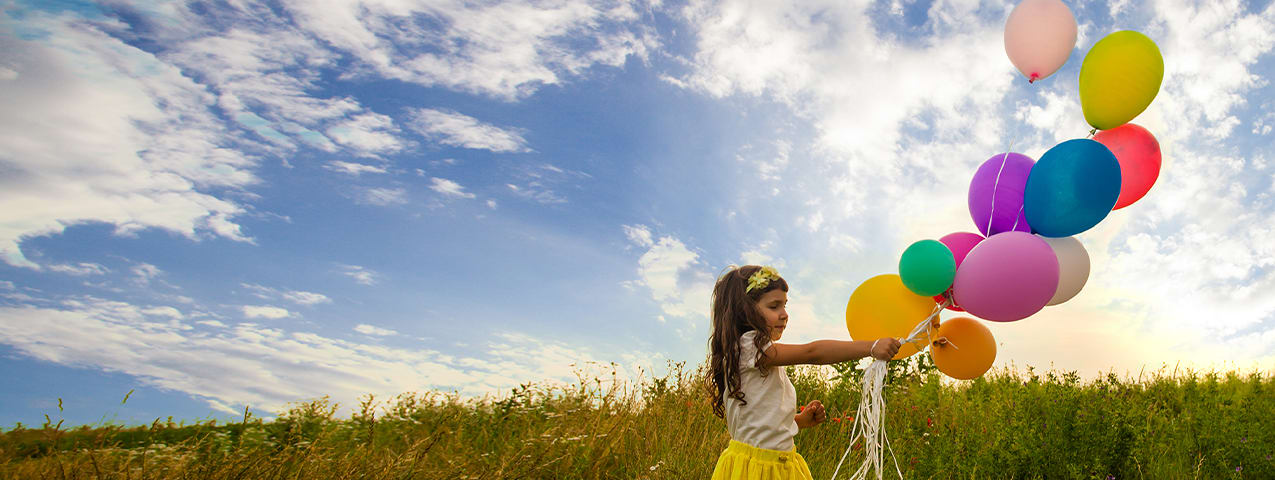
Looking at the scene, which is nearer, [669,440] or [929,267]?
[929,267]

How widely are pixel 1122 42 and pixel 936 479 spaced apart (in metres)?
2.91

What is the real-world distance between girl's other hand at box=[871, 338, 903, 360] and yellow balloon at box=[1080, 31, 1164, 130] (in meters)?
1.32

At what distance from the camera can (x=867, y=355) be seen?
255cm

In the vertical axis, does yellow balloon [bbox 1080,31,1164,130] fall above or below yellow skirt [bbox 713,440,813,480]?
above

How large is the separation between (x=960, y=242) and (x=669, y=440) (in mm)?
2888

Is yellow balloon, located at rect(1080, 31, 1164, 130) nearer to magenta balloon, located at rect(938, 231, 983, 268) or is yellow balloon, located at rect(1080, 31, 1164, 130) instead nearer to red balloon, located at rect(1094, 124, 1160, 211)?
red balloon, located at rect(1094, 124, 1160, 211)

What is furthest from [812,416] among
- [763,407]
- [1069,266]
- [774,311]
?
[1069,266]

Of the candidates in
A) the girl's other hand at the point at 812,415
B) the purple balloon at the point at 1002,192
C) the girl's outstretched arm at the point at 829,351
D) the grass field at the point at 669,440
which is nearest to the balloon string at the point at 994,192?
the purple balloon at the point at 1002,192

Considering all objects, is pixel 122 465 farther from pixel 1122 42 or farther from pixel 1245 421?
pixel 1245 421

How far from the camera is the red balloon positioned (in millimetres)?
2938

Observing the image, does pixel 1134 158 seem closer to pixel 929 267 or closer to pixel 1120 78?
pixel 1120 78

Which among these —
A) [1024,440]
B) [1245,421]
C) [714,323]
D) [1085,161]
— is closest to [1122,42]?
[1085,161]

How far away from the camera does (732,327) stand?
3.00 metres

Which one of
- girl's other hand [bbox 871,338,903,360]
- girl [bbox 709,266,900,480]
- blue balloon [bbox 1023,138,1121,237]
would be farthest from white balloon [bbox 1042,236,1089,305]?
girl [bbox 709,266,900,480]
